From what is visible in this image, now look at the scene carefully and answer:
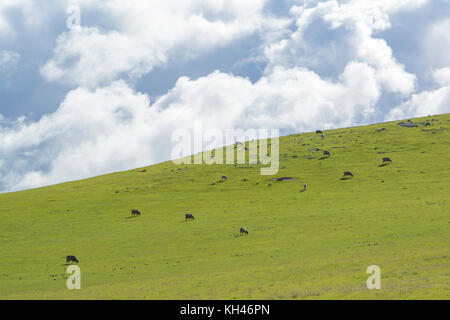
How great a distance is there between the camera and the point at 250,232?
166 ft

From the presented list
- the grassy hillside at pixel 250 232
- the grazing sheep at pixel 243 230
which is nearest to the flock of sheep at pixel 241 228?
the grazing sheep at pixel 243 230

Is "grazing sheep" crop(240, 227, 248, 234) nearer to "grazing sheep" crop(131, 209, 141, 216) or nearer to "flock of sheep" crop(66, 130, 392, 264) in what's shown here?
"flock of sheep" crop(66, 130, 392, 264)

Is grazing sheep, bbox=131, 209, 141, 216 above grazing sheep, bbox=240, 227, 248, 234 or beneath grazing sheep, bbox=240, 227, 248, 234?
above

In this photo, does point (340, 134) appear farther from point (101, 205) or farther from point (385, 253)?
point (385, 253)

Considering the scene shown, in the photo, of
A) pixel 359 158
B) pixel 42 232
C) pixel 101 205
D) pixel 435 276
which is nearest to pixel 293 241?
pixel 435 276

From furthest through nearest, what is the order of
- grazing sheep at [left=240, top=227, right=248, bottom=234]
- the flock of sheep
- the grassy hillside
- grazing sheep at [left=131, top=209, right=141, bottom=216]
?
1. grazing sheep at [left=131, top=209, right=141, bottom=216]
2. grazing sheep at [left=240, top=227, right=248, bottom=234]
3. the flock of sheep
4. the grassy hillside

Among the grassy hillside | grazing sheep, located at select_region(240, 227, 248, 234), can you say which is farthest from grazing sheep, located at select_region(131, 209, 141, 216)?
grazing sheep, located at select_region(240, 227, 248, 234)

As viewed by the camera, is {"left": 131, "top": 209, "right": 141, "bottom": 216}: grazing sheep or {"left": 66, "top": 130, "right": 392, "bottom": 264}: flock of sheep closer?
{"left": 66, "top": 130, "right": 392, "bottom": 264}: flock of sheep

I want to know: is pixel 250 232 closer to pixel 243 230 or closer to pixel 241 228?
pixel 243 230

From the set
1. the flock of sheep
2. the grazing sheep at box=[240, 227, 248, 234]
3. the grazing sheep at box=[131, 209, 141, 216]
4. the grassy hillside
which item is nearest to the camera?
the grassy hillside

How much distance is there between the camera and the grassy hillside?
28.7 meters

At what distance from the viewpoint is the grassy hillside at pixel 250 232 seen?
28719mm

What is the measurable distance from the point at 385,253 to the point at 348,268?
6.34 meters

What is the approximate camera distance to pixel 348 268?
99.7 feet
